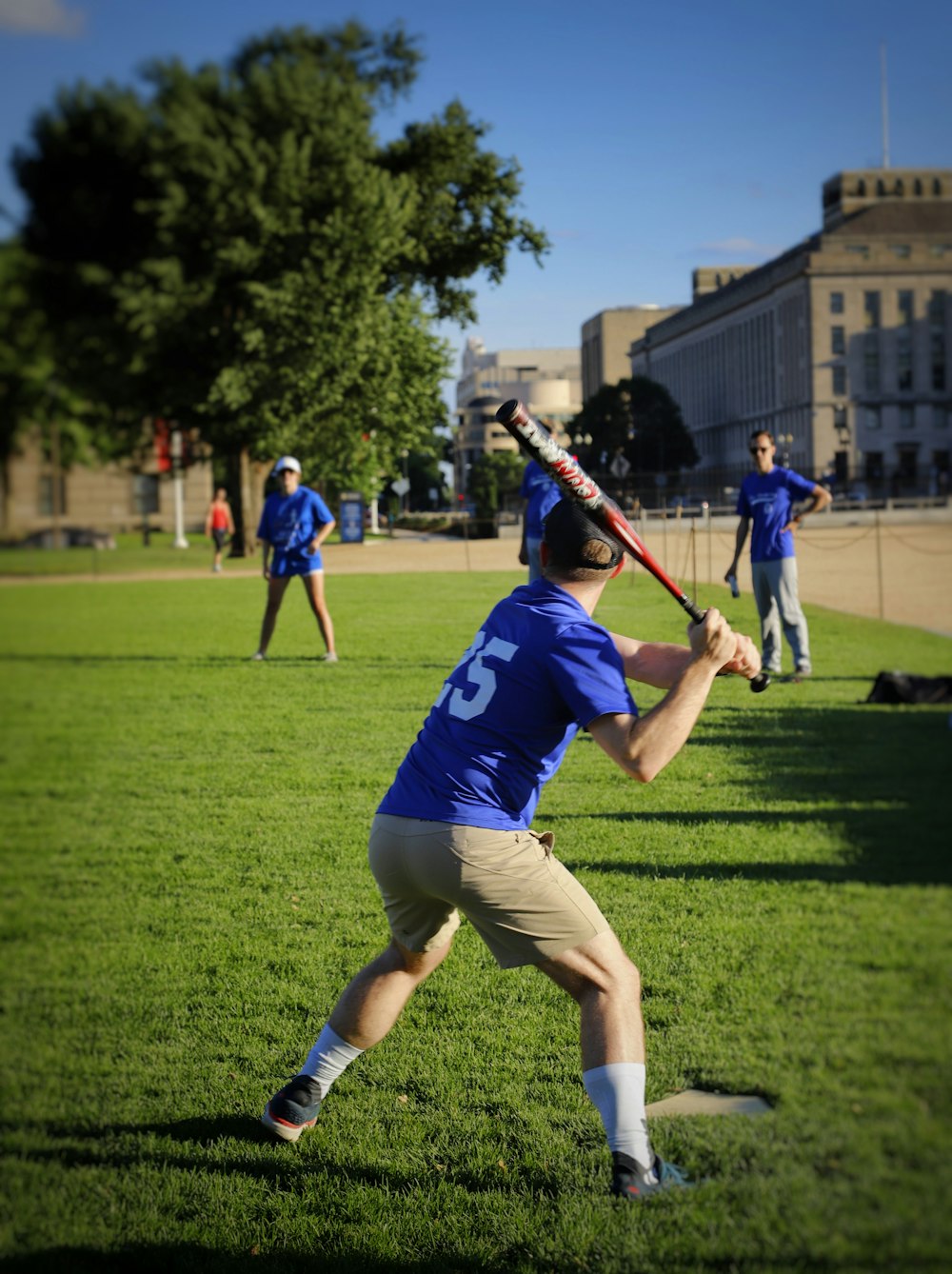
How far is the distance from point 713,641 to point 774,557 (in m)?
7.50

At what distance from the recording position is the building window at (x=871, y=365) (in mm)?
2150

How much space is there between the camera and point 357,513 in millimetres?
19266

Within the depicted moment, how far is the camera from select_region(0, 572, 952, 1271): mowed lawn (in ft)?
4.11

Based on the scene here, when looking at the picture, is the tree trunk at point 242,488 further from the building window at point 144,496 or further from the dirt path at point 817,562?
the dirt path at point 817,562

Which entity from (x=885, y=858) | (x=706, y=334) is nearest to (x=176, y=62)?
(x=885, y=858)

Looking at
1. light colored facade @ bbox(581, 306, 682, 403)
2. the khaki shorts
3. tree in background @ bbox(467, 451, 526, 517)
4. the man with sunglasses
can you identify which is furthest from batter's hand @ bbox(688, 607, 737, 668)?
the man with sunglasses

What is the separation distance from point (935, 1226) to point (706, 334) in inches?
130

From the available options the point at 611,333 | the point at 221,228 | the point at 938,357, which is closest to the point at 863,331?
the point at 938,357

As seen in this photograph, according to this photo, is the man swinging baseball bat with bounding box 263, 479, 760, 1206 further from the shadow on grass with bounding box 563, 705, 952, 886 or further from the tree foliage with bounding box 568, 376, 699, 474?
the tree foliage with bounding box 568, 376, 699, 474

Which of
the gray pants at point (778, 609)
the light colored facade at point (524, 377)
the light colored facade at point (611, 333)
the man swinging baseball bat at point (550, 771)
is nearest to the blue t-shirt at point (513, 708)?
the man swinging baseball bat at point (550, 771)

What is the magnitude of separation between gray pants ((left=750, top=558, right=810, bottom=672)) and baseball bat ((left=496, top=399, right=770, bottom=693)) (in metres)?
7.36

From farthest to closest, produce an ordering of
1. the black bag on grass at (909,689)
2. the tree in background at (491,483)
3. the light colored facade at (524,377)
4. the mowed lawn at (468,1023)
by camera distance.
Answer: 1. the tree in background at (491,483)
2. the black bag on grass at (909,689)
3. the light colored facade at (524,377)
4. the mowed lawn at (468,1023)

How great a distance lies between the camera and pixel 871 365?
2.16 meters

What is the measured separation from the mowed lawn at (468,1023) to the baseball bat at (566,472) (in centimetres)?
79
